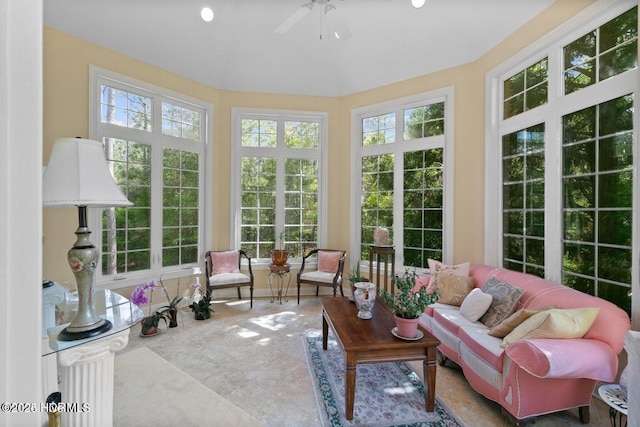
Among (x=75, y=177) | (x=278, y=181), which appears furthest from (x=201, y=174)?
(x=75, y=177)

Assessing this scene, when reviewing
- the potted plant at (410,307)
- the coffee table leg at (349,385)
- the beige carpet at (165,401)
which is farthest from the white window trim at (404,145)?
the beige carpet at (165,401)

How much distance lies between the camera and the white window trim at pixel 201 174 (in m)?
3.49

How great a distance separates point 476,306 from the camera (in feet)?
8.77

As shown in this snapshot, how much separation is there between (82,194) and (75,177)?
0.08 m

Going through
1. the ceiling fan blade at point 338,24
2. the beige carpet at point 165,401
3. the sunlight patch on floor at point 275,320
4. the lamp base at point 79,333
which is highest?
the ceiling fan blade at point 338,24

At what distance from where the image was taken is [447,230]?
4051mm

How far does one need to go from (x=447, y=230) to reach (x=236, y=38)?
4.03m

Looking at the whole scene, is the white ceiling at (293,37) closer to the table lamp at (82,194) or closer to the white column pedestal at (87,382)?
the table lamp at (82,194)

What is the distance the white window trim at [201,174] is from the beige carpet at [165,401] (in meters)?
1.41

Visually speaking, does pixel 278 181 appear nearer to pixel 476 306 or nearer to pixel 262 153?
pixel 262 153

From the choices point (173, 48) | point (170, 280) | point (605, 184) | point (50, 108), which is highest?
point (173, 48)

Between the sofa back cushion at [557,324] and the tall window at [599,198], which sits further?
the tall window at [599,198]

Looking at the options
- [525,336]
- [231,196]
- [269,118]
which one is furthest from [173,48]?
[525,336]

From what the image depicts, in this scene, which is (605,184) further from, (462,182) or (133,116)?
(133,116)
